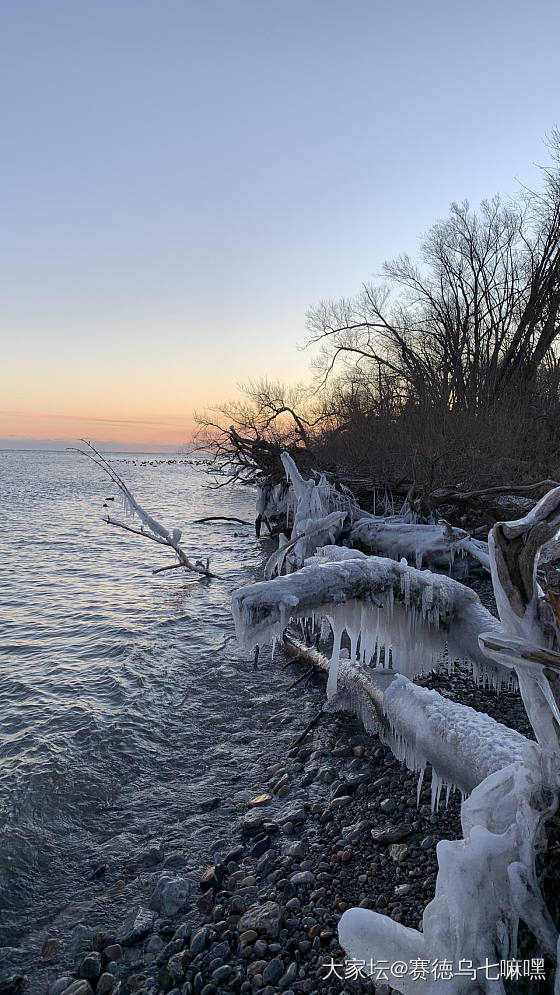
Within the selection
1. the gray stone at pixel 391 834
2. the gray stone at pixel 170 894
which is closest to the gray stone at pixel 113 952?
the gray stone at pixel 170 894

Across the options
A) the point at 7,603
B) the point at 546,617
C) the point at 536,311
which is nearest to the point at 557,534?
the point at 546,617

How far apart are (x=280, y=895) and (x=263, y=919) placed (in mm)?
204

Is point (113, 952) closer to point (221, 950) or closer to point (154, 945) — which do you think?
point (154, 945)

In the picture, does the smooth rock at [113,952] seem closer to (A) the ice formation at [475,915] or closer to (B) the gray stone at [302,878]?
(B) the gray stone at [302,878]

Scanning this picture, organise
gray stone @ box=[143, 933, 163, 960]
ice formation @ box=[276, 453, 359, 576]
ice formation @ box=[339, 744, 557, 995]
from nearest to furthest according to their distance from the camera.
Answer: ice formation @ box=[339, 744, 557, 995] → gray stone @ box=[143, 933, 163, 960] → ice formation @ box=[276, 453, 359, 576]

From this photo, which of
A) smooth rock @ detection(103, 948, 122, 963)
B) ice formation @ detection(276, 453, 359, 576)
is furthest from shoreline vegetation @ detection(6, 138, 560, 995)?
ice formation @ detection(276, 453, 359, 576)

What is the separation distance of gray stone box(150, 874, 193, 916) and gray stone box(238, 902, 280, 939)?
0.47m

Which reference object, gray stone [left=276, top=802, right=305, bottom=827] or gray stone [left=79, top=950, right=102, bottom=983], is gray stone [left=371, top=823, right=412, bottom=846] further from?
gray stone [left=79, top=950, right=102, bottom=983]

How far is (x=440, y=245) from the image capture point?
→ 29250 mm

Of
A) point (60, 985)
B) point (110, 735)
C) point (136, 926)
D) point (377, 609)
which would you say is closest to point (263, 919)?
point (136, 926)

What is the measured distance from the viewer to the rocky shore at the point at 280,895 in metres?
2.63

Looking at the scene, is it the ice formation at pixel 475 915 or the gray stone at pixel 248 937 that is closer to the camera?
the ice formation at pixel 475 915

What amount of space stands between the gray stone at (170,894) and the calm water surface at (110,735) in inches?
8.6

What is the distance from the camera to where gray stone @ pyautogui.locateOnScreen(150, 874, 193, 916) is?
313cm
